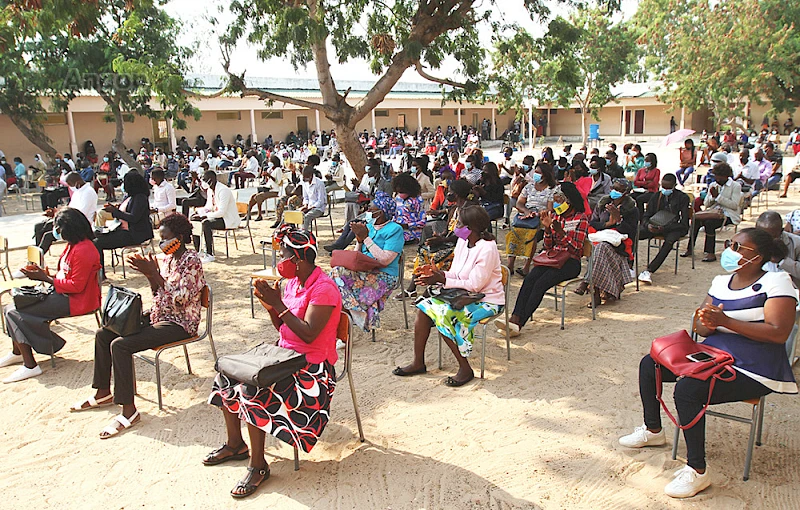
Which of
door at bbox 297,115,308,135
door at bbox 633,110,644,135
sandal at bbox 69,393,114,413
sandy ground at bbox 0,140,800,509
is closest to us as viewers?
sandy ground at bbox 0,140,800,509

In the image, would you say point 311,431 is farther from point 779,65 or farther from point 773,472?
point 779,65

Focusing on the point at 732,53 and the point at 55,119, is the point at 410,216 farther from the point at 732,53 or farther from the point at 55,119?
the point at 55,119

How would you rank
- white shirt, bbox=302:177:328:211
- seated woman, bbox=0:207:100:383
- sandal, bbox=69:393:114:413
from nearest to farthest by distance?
sandal, bbox=69:393:114:413, seated woman, bbox=0:207:100:383, white shirt, bbox=302:177:328:211

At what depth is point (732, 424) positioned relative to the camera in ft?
13.3

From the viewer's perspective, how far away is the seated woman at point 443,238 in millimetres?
6105

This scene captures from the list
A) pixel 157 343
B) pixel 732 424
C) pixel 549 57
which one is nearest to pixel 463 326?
pixel 732 424

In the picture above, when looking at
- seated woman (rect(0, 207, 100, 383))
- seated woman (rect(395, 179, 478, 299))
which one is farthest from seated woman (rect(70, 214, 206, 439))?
seated woman (rect(395, 179, 478, 299))

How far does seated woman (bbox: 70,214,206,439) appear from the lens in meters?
4.27

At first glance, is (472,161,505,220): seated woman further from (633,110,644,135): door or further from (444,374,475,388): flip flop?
(633,110,644,135): door

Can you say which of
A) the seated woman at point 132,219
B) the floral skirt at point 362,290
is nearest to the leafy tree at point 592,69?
the seated woman at point 132,219

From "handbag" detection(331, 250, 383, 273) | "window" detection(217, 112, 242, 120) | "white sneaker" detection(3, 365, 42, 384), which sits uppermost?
"window" detection(217, 112, 242, 120)

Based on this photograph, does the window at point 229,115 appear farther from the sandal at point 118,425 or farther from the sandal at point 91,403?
the sandal at point 118,425

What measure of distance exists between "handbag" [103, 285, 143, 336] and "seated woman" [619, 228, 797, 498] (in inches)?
135

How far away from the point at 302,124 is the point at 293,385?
35651 millimetres
